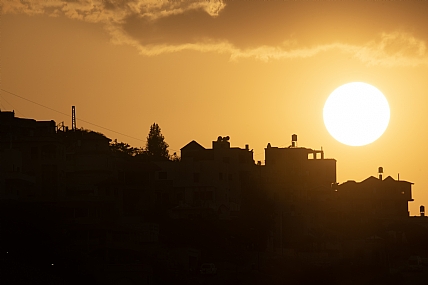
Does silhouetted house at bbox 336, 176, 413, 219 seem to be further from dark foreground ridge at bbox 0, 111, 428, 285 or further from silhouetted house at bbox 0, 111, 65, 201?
silhouetted house at bbox 0, 111, 65, 201

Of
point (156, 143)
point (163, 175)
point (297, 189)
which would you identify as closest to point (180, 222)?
point (163, 175)

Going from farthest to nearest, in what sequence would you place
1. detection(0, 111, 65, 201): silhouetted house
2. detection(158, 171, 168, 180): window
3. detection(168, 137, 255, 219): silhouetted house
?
detection(158, 171, 168, 180): window
detection(168, 137, 255, 219): silhouetted house
detection(0, 111, 65, 201): silhouetted house

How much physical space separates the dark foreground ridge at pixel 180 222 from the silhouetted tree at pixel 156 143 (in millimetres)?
11913

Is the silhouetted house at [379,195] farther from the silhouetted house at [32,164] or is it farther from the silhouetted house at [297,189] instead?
the silhouetted house at [32,164]

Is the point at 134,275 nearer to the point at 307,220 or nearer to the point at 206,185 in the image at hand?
the point at 206,185

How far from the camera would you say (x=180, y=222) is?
84.4 meters

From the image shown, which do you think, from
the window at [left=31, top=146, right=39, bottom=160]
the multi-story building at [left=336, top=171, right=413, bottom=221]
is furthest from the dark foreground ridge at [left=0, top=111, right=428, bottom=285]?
the multi-story building at [left=336, top=171, right=413, bottom=221]

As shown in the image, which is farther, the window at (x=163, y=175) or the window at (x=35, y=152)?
the window at (x=163, y=175)

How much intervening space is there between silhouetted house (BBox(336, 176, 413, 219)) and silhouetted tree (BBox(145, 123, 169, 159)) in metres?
28.9

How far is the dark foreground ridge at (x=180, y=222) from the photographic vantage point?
69062mm

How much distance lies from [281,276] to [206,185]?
63.6 ft

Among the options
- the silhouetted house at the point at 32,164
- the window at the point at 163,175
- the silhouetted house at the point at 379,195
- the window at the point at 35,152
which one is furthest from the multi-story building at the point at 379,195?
the window at the point at 35,152

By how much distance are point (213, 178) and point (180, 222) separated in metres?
16.3

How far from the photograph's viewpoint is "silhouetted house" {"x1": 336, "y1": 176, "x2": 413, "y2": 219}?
449ft
